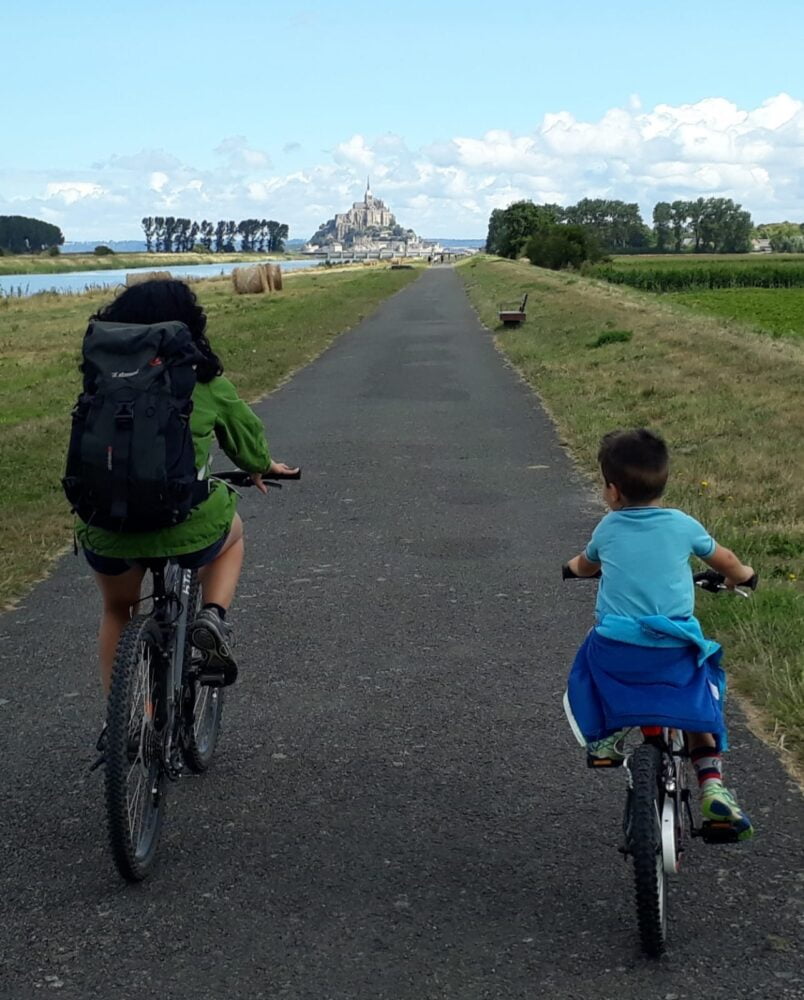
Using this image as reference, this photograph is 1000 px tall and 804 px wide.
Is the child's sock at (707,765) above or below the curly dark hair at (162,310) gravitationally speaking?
below

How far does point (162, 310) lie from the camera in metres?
3.90

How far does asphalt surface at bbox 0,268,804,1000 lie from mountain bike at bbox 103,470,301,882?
0.19 metres

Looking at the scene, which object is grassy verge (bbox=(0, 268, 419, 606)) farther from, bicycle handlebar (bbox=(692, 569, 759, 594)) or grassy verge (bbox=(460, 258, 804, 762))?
bicycle handlebar (bbox=(692, 569, 759, 594))

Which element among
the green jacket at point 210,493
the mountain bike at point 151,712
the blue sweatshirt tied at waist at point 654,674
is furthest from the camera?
the green jacket at point 210,493

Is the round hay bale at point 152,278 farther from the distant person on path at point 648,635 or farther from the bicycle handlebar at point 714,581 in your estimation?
the bicycle handlebar at point 714,581

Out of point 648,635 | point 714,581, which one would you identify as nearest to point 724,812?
point 648,635

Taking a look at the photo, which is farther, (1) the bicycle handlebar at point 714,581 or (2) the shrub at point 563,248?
(2) the shrub at point 563,248

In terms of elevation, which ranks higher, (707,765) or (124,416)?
(124,416)

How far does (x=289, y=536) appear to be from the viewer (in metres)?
8.70

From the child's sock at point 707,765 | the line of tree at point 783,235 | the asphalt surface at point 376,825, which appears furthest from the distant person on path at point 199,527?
the line of tree at point 783,235

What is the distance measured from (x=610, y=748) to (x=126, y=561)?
1635mm

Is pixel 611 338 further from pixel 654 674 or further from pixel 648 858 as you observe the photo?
pixel 648 858

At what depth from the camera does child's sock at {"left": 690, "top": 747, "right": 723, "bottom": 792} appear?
355cm

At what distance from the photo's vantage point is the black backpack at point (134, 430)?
3.57 meters
